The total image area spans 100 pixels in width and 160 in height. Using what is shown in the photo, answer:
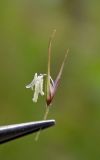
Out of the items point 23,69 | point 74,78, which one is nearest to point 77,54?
point 74,78

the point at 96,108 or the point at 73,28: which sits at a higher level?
the point at 73,28

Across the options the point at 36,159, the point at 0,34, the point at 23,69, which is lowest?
the point at 36,159

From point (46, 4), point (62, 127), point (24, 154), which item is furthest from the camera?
point (46, 4)

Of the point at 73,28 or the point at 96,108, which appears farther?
the point at 73,28

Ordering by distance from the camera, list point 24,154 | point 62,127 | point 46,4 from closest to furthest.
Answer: point 24,154, point 62,127, point 46,4

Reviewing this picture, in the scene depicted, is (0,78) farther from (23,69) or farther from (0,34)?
(0,34)

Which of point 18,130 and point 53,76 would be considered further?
point 53,76

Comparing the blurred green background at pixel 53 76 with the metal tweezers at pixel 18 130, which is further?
the blurred green background at pixel 53 76

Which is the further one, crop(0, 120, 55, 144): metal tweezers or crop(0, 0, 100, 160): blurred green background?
crop(0, 0, 100, 160): blurred green background
